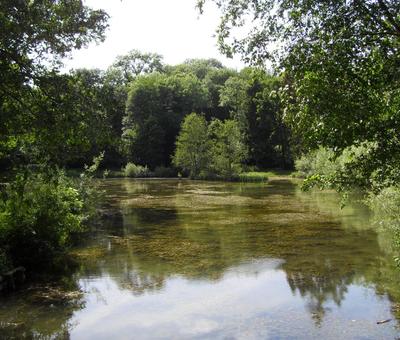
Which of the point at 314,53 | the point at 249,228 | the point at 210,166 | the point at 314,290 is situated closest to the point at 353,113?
the point at 314,53

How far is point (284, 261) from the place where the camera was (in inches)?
571

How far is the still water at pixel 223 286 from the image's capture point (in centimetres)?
931

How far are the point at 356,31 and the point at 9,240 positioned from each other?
9926mm

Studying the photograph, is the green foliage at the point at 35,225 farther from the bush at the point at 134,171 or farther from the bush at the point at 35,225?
the bush at the point at 134,171

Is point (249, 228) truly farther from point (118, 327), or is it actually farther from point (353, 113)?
point (353, 113)

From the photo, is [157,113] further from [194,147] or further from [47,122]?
[47,122]

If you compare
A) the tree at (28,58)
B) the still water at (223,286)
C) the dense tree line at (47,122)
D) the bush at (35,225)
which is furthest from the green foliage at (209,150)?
the tree at (28,58)

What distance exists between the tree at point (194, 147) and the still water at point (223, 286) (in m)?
33.5

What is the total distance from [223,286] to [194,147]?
43561 millimetres

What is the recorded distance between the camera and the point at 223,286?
480 inches

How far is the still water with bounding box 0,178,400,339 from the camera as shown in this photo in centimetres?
931

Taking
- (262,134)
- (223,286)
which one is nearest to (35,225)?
(223,286)

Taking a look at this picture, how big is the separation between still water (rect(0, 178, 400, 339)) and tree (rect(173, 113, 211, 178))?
3354cm

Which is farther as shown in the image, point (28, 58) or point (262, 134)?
point (262, 134)
